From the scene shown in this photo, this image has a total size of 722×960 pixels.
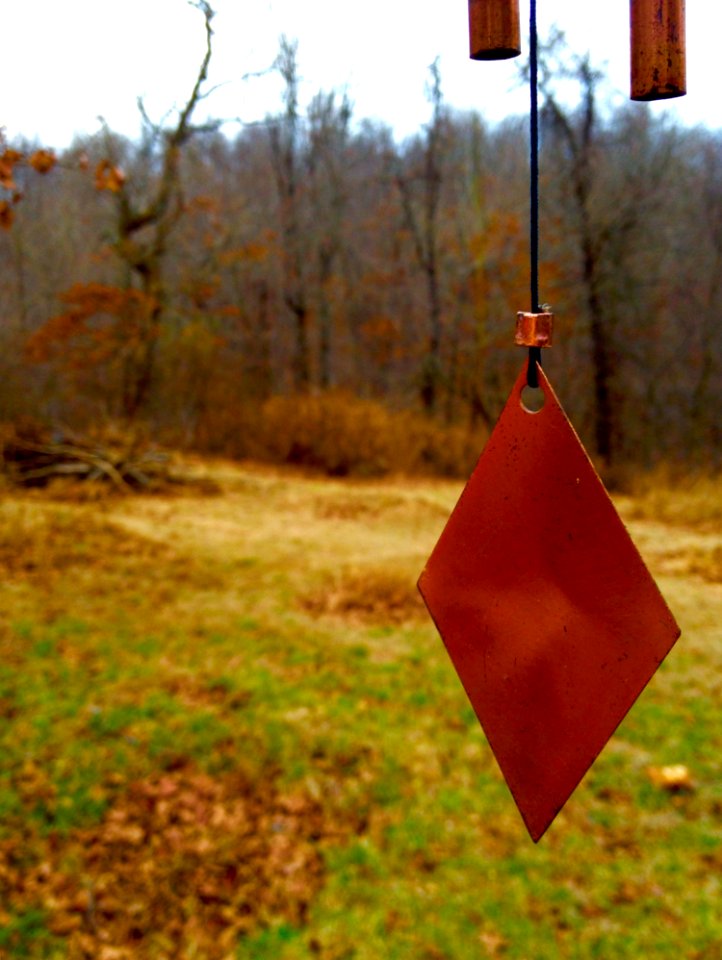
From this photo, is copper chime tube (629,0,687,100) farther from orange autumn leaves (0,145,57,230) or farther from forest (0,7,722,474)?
forest (0,7,722,474)

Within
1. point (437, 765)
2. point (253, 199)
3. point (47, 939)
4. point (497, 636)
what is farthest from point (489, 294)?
point (497, 636)

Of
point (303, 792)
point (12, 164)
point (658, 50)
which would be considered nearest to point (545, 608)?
point (658, 50)

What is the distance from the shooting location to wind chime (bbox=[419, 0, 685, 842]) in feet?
3.85

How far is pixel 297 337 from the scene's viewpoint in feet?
82.3

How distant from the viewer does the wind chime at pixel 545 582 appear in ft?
3.85

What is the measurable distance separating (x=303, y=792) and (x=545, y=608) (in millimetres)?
3967

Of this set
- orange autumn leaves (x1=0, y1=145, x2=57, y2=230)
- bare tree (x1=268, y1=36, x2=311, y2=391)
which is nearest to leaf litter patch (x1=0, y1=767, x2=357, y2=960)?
orange autumn leaves (x1=0, y1=145, x2=57, y2=230)

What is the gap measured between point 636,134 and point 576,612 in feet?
55.2

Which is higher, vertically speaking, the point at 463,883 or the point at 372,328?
the point at 372,328

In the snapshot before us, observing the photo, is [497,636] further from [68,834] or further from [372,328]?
[372,328]

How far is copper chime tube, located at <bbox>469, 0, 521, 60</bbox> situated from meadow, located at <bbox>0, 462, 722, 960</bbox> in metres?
3.66

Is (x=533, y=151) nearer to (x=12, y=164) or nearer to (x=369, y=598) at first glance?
(x=12, y=164)

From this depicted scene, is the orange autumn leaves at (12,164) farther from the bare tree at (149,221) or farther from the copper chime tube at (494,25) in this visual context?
the bare tree at (149,221)

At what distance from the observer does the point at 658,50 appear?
117 cm
